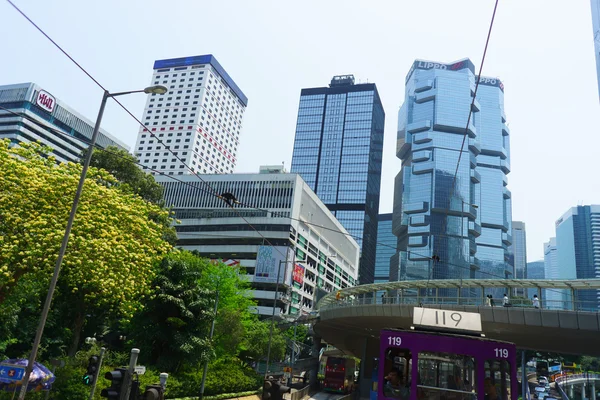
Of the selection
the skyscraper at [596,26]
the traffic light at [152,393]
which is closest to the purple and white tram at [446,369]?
the traffic light at [152,393]

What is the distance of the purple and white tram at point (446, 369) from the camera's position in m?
10.3

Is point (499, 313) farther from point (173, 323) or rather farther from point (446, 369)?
point (446, 369)

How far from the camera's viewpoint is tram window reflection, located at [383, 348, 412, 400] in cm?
1075

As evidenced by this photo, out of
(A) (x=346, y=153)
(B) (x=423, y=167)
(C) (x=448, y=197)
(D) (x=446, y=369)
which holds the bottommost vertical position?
(D) (x=446, y=369)

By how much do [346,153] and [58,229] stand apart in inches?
6276

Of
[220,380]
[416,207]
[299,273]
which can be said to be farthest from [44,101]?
[416,207]

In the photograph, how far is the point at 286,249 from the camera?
80.3m

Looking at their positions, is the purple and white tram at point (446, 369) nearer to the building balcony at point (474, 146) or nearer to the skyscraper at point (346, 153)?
the skyscraper at point (346, 153)

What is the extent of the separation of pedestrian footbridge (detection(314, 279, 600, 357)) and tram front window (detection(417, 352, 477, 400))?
17924 mm

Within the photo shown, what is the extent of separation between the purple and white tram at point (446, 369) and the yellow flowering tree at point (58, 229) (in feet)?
43.7

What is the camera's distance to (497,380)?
10.6 metres

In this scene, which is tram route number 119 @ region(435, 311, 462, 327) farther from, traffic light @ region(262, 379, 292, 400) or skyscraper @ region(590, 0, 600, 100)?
skyscraper @ region(590, 0, 600, 100)

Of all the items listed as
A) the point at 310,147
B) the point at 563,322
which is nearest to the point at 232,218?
the point at 563,322

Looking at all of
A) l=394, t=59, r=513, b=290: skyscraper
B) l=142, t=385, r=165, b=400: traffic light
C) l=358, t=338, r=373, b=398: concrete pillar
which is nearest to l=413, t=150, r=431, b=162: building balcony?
l=394, t=59, r=513, b=290: skyscraper
